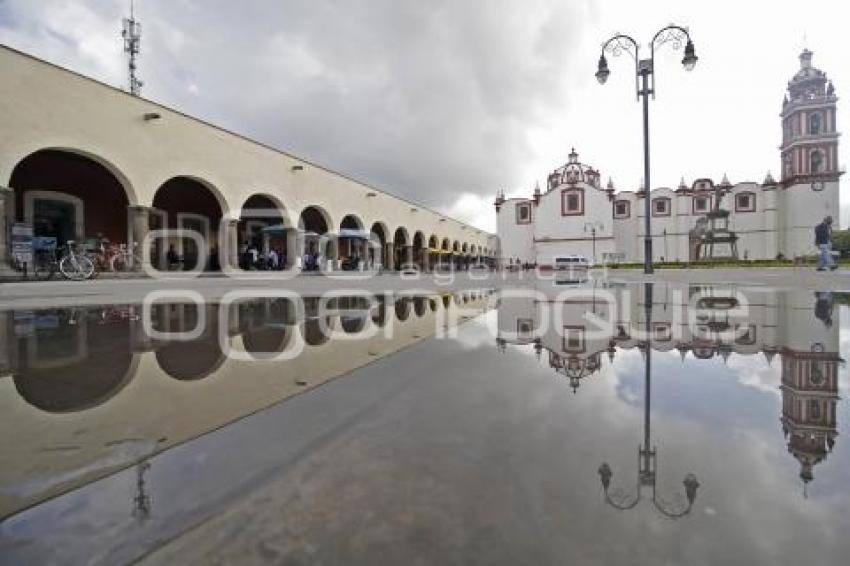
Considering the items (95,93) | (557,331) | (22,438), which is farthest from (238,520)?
(95,93)

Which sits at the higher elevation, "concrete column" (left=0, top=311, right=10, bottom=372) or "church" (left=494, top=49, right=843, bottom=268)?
"church" (left=494, top=49, right=843, bottom=268)

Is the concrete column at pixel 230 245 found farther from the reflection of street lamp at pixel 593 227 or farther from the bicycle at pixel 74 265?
the reflection of street lamp at pixel 593 227

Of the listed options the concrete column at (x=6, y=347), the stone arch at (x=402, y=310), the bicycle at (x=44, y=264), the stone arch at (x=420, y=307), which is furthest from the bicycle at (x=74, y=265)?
the stone arch at (x=420, y=307)

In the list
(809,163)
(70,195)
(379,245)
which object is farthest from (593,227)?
(70,195)

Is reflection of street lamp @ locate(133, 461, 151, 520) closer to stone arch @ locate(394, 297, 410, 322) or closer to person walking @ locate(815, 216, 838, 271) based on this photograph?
stone arch @ locate(394, 297, 410, 322)

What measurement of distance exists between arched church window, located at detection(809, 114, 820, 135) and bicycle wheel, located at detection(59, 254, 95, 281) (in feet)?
218

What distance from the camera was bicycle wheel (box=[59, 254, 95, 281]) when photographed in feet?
50.0

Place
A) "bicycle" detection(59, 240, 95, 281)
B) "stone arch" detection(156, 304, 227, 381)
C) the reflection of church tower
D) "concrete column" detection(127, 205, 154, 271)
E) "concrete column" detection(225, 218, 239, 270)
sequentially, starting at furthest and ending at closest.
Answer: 1. "concrete column" detection(225, 218, 239, 270)
2. "concrete column" detection(127, 205, 154, 271)
3. "bicycle" detection(59, 240, 95, 281)
4. "stone arch" detection(156, 304, 227, 381)
5. the reflection of church tower

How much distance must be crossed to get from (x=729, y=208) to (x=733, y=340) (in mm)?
56564

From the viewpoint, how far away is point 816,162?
50.2 meters

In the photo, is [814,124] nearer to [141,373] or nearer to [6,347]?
[141,373]

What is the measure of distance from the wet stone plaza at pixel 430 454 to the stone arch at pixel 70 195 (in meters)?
18.2

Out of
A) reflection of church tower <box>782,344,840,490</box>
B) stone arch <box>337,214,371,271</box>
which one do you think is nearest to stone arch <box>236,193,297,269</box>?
stone arch <box>337,214,371,271</box>

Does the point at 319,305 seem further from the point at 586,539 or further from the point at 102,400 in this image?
the point at 586,539
